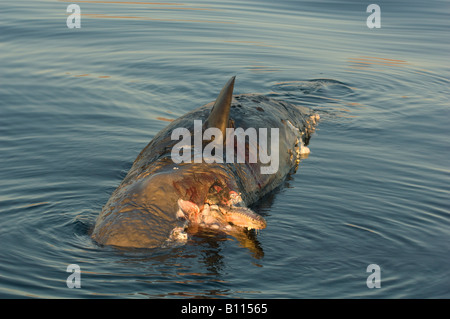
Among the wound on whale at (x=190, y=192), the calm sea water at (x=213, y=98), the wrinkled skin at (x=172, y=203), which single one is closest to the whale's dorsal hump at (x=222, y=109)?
the wound on whale at (x=190, y=192)

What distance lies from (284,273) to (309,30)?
11.5 m

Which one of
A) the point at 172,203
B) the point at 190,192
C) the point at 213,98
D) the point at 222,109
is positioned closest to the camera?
the point at 172,203

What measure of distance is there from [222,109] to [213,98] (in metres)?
4.40

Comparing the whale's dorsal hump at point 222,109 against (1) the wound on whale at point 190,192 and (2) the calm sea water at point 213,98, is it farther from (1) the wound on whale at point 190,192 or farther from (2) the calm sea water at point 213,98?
(2) the calm sea water at point 213,98

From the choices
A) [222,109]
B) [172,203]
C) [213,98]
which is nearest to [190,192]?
[172,203]

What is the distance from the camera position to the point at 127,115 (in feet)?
30.3

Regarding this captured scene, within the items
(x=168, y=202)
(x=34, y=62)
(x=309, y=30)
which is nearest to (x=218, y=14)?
(x=309, y=30)

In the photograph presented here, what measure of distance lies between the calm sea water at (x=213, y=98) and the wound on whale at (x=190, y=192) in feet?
0.54

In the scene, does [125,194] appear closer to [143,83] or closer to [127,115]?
[127,115]

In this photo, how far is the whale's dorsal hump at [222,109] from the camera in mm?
5758

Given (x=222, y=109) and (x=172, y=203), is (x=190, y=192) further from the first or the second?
(x=222, y=109)

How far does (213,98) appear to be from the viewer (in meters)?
10.2

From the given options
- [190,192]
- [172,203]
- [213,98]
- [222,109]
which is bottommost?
[172,203]

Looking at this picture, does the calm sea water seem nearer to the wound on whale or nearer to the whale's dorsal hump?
the wound on whale
